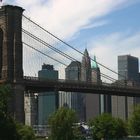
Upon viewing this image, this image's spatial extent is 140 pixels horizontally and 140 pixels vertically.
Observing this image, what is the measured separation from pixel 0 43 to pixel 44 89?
38.2ft

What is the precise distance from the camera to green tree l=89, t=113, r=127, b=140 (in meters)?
97.4

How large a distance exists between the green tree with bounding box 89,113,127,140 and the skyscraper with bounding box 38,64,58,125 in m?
15.3

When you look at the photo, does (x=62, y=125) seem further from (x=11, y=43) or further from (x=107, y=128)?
(x=11, y=43)

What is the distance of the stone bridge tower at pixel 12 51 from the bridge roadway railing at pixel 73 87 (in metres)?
2.08

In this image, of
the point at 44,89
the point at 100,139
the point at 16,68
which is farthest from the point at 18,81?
the point at 100,139

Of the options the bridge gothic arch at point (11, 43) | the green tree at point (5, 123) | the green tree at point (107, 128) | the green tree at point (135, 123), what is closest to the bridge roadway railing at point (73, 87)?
the bridge gothic arch at point (11, 43)

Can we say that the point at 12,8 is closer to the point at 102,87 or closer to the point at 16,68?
the point at 16,68

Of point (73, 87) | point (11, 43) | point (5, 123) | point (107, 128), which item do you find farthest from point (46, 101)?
point (5, 123)

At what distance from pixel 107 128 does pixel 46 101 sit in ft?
211

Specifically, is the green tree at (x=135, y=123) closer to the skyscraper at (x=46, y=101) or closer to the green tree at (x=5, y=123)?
the skyscraper at (x=46, y=101)

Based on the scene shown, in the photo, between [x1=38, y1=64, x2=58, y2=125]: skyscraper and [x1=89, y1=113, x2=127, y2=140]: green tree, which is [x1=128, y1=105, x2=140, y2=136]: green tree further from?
[x1=38, y1=64, x2=58, y2=125]: skyscraper

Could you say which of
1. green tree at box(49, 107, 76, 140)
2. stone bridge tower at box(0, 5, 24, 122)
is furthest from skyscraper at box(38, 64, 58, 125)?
green tree at box(49, 107, 76, 140)

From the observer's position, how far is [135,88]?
132m

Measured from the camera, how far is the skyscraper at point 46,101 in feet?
461
